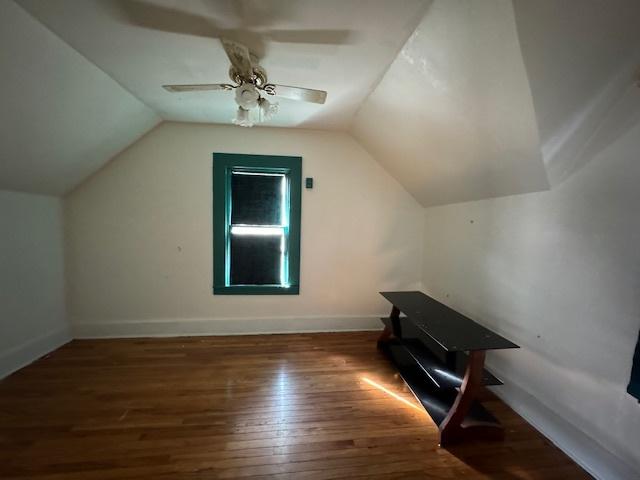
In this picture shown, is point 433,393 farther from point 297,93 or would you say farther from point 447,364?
point 297,93

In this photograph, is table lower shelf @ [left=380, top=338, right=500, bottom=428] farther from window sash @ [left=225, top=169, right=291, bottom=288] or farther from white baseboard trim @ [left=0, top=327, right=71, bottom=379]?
white baseboard trim @ [left=0, top=327, right=71, bottom=379]

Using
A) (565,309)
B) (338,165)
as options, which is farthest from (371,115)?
(565,309)

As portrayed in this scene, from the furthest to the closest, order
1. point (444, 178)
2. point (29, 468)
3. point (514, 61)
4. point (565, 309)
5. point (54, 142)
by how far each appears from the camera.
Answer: point (444, 178) → point (54, 142) → point (565, 309) → point (29, 468) → point (514, 61)

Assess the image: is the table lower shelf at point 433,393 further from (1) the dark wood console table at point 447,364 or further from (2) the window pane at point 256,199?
(2) the window pane at point 256,199

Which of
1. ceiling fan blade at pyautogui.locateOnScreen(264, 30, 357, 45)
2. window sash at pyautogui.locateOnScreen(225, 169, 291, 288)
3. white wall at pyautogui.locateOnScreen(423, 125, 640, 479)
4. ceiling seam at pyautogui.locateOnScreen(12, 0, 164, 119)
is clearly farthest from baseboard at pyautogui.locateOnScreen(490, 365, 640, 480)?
ceiling seam at pyautogui.locateOnScreen(12, 0, 164, 119)

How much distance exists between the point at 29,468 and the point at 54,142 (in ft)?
6.88

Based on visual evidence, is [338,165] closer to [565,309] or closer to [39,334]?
[565,309]

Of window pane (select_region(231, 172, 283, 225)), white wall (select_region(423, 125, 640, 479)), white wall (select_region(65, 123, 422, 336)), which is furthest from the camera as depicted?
window pane (select_region(231, 172, 283, 225))

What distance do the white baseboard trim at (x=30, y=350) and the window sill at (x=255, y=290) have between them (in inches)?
59.0

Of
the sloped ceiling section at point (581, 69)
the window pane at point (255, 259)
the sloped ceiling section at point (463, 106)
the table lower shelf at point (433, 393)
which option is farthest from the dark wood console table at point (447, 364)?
the window pane at point (255, 259)

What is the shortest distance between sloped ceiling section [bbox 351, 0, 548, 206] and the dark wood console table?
103cm

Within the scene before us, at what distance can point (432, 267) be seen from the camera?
9.47ft

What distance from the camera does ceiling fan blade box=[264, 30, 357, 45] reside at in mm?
1436

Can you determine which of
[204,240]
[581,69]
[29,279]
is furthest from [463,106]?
[29,279]
